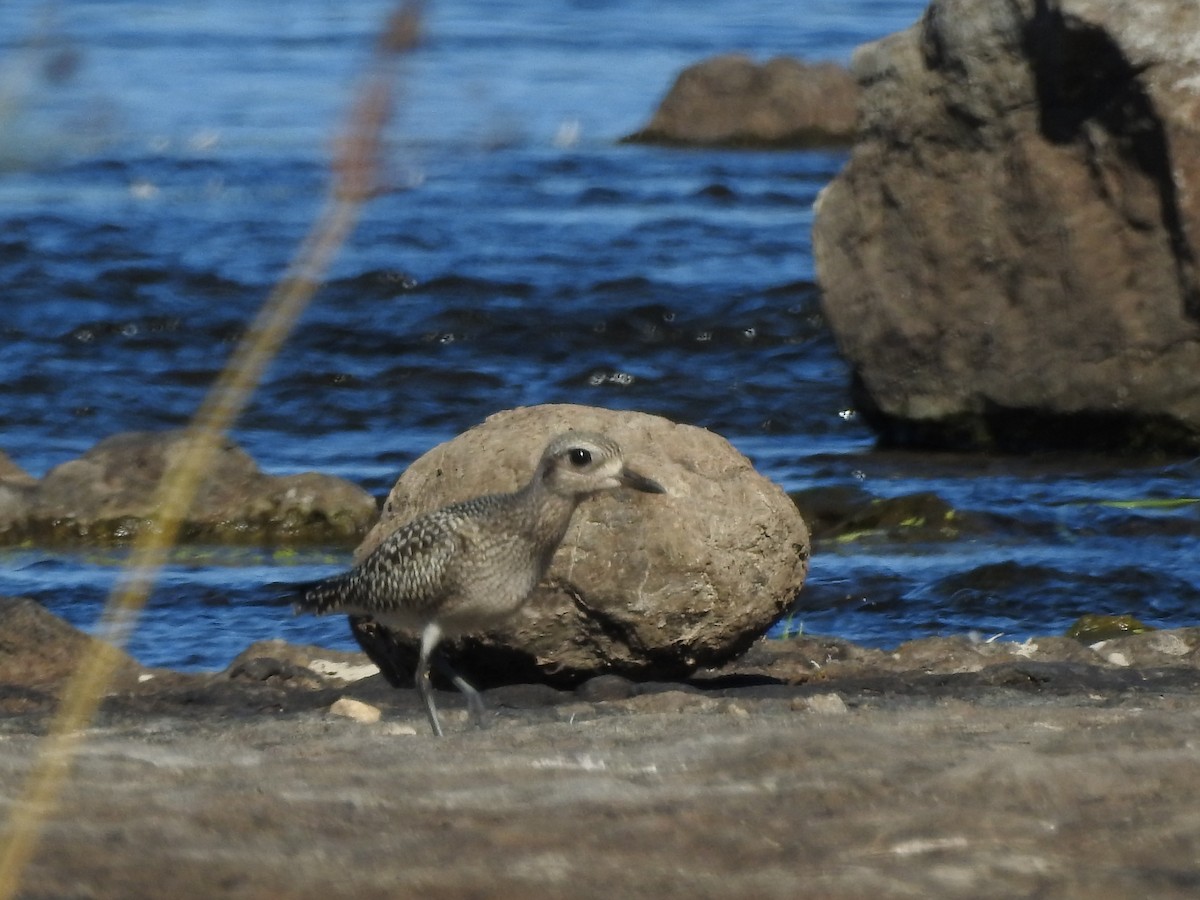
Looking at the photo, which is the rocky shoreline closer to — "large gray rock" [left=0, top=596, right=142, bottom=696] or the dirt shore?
the dirt shore

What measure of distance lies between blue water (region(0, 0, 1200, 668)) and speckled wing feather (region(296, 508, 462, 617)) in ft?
4.26

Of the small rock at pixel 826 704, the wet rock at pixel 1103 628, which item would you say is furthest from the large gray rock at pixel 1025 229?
the small rock at pixel 826 704

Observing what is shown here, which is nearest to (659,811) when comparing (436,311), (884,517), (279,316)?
(279,316)

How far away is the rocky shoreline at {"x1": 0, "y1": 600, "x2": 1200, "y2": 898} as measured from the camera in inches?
116

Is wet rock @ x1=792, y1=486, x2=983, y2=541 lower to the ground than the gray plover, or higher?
lower

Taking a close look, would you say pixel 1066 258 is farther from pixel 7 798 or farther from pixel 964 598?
pixel 7 798

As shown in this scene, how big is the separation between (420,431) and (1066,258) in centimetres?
419

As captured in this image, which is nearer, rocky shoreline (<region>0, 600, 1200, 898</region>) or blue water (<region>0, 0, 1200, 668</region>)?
rocky shoreline (<region>0, 600, 1200, 898</region>)

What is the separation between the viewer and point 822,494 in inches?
418

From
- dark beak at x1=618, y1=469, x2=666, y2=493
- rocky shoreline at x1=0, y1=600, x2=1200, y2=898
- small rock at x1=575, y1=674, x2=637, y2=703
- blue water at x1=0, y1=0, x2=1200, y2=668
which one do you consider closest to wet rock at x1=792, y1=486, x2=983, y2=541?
blue water at x1=0, y1=0, x2=1200, y2=668

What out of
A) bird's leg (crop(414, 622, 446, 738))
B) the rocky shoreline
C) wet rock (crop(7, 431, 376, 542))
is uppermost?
the rocky shoreline

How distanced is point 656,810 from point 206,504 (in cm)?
745

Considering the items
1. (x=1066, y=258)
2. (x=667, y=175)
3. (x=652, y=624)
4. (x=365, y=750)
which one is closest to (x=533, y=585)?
(x=652, y=624)

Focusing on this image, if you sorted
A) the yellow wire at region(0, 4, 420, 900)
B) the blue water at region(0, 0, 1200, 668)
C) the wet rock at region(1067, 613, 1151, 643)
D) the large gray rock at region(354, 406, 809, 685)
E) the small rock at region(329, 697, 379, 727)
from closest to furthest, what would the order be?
1. the yellow wire at region(0, 4, 420, 900)
2. the blue water at region(0, 0, 1200, 668)
3. the small rock at region(329, 697, 379, 727)
4. the large gray rock at region(354, 406, 809, 685)
5. the wet rock at region(1067, 613, 1151, 643)
